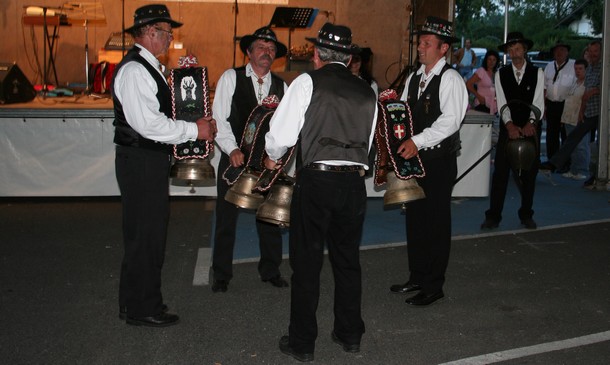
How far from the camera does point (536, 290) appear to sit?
21.3 feet

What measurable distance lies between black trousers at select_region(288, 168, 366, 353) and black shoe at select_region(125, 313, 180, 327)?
3.35 ft

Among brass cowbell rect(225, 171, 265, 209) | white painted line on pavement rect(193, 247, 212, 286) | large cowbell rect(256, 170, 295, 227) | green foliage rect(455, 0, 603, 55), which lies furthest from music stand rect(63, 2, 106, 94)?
green foliage rect(455, 0, 603, 55)

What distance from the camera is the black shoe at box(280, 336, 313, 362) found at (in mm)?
4898

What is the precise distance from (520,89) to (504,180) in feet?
3.35

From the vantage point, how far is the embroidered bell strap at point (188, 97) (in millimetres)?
5355

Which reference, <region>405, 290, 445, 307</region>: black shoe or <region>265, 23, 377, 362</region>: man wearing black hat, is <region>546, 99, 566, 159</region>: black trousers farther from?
<region>265, 23, 377, 362</region>: man wearing black hat

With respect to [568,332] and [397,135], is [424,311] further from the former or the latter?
[397,135]

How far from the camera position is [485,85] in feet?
45.0

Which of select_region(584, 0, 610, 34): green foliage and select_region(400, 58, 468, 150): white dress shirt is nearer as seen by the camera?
select_region(400, 58, 468, 150): white dress shirt

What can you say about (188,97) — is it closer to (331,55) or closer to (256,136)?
(256,136)

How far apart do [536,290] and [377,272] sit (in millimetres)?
1380

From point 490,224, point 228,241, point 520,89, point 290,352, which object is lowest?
point 290,352

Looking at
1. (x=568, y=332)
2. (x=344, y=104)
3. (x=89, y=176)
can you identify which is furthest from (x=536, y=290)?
(x=89, y=176)

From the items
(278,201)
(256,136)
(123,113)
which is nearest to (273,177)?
(278,201)
